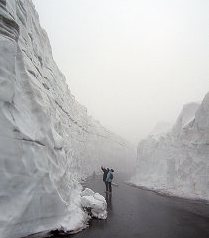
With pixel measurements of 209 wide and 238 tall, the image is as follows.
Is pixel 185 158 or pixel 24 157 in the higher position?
pixel 185 158

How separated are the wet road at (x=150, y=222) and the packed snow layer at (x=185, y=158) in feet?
20.8

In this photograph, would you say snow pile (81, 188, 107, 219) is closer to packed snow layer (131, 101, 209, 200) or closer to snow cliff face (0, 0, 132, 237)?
snow cliff face (0, 0, 132, 237)

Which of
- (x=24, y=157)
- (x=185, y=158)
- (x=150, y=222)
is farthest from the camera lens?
(x=185, y=158)

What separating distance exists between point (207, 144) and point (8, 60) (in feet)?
61.8

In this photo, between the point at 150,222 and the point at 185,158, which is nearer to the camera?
the point at 150,222

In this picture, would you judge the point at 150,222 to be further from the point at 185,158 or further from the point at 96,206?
the point at 185,158

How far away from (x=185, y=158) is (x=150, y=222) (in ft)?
52.1

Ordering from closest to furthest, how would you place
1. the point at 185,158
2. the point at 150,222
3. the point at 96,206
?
the point at 150,222 < the point at 96,206 < the point at 185,158

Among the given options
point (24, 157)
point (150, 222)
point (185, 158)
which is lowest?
point (150, 222)

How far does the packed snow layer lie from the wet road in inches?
250

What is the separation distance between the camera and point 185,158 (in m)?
26.4

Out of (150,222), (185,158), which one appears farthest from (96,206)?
(185,158)

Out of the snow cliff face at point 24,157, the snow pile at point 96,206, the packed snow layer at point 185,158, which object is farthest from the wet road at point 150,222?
the packed snow layer at point 185,158

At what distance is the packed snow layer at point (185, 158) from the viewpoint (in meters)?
23.0
